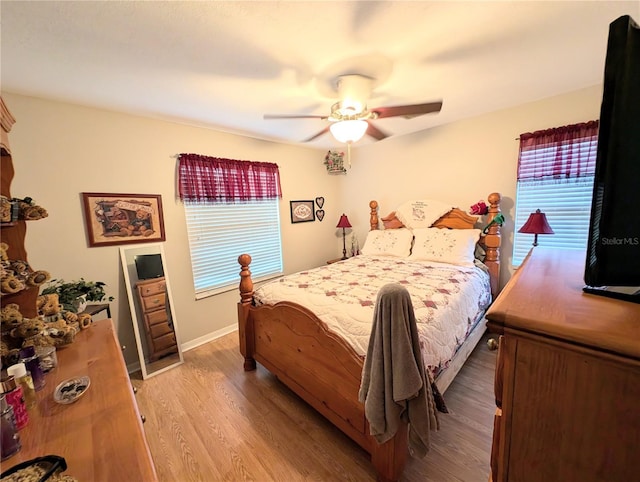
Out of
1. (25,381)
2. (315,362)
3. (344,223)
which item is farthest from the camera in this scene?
(344,223)

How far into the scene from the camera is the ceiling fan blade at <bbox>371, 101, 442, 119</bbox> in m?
1.75

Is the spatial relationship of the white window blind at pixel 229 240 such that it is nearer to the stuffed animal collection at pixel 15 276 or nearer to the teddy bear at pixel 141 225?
the teddy bear at pixel 141 225

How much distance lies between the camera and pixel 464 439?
1.59 metres

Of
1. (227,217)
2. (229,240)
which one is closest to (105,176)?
(227,217)

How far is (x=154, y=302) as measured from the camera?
8.19 ft

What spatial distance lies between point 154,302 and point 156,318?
0.54 feet

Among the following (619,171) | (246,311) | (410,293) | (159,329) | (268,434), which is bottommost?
(268,434)

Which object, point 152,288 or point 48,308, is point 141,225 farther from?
point 48,308

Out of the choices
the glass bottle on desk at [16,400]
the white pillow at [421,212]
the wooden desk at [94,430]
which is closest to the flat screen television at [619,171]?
the wooden desk at [94,430]

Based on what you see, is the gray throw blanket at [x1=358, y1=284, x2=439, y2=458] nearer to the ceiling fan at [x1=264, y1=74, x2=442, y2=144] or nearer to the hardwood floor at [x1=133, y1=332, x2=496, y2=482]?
the hardwood floor at [x1=133, y1=332, x2=496, y2=482]

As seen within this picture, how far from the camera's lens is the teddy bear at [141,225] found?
2391mm

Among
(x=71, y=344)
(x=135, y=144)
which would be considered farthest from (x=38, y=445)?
(x=135, y=144)

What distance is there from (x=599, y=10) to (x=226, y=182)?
3.09 meters

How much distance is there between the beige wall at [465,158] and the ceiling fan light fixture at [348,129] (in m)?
1.78
